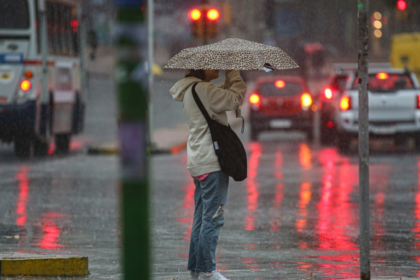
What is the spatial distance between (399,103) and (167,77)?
136ft

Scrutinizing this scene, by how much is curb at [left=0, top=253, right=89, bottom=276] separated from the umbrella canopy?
1.65 m

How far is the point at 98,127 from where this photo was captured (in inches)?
1201

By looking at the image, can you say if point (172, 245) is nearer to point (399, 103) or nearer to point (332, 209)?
point (332, 209)

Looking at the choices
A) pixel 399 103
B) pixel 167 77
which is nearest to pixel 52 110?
pixel 399 103

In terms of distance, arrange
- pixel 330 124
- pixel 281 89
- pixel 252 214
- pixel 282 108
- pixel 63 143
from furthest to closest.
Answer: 1. pixel 281 89
2. pixel 282 108
3. pixel 63 143
4. pixel 330 124
5. pixel 252 214

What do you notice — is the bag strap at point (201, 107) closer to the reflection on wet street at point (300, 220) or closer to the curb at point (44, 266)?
the reflection on wet street at point (300, 220)

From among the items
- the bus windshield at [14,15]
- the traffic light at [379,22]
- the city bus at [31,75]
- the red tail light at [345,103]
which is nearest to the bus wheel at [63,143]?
the city bus at [31,75]

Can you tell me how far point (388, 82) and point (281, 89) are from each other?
4.22 meters

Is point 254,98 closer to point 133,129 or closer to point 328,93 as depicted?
point 328,93

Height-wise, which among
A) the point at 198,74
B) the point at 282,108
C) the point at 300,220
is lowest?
the point at 300,220

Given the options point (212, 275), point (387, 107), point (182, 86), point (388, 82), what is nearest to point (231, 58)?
point (182, 86)

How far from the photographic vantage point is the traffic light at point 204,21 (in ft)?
71.7

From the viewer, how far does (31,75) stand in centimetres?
1856

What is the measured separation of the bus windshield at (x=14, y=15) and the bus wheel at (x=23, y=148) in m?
2.43
